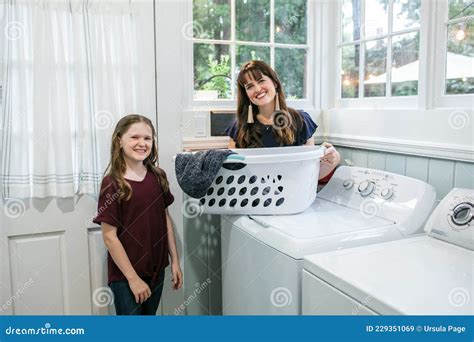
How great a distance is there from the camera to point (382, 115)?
1.70 metres

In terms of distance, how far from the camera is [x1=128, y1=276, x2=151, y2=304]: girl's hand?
4.99 feet

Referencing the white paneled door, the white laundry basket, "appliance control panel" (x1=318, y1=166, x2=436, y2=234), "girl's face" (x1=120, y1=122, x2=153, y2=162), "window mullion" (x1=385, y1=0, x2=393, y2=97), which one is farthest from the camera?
"window mullion" (x1=385, y1=0, x2=393, y2=97)

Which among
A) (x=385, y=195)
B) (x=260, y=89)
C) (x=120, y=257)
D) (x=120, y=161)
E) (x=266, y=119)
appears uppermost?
(x=260, y=89)

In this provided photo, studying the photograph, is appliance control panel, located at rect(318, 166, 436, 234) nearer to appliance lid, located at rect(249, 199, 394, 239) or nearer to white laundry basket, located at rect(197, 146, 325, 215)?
appliance lid, located at rect(249, 199, 394, 239)

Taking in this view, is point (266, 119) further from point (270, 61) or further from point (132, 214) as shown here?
point (132, 214)

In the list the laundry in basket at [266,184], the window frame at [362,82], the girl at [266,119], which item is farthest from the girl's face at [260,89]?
the window frame at [362,82]

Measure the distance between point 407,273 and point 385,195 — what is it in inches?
19.5

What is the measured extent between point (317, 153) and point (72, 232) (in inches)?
41.3

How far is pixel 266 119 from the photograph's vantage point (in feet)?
5.68

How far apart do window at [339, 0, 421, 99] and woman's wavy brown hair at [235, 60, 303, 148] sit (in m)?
0.43

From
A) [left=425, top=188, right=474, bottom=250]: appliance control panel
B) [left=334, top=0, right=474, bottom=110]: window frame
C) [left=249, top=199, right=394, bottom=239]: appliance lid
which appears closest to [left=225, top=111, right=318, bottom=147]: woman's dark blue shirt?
[left=249, top=199, right=394, bottom=239]: appliance lid

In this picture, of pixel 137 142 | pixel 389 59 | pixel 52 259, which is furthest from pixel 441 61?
pixel 52 259

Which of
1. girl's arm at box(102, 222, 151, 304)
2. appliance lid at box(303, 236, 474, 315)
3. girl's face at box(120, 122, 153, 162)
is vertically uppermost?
girl's face at box(120, 122, 153, 162)

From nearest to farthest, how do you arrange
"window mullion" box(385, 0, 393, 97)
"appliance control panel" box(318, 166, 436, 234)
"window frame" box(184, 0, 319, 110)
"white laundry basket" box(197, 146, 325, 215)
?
"appliance control panel" box(318, 166, 436, 234), "white laundry basket" box(197, 146, 325, 215), "window mullion" box(385, 0, 393, 97), "window frame" box(184, 0, 319, 110)
